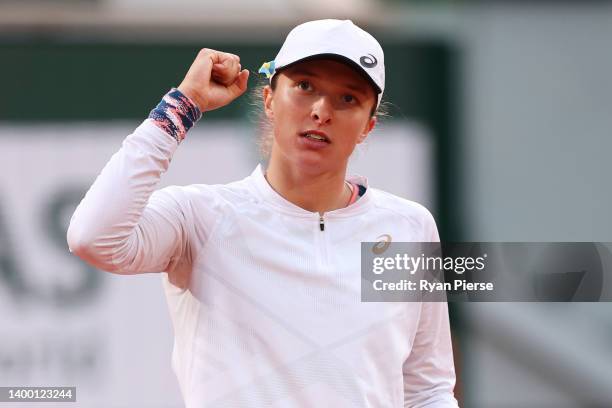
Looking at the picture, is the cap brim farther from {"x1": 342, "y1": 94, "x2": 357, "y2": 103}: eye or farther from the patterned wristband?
the patterned wristband

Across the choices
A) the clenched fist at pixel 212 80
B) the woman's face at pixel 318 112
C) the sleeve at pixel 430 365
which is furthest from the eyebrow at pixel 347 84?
the sleeve at pixel 430 365

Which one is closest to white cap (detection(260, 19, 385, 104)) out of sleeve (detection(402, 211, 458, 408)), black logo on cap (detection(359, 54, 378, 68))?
black logo on cap (detection(359, 54, 378, 68))

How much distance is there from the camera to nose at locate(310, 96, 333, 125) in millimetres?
1970

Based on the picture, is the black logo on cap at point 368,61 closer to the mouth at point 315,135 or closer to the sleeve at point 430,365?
the mouth at point 315,135

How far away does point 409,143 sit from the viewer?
490cm

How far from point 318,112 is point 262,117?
13.4 inches

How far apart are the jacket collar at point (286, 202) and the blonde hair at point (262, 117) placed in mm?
115

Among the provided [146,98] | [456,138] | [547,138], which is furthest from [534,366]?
[146,98]

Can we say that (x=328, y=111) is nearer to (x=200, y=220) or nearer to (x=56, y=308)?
(x=200, y=220)

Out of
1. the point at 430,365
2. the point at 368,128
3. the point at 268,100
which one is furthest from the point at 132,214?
the point at 430,365

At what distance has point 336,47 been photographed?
2.00m

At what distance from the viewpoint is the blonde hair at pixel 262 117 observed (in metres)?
2.24

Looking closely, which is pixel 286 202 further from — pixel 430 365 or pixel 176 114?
pixel 430 365

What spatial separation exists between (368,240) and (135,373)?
291 centimetres
